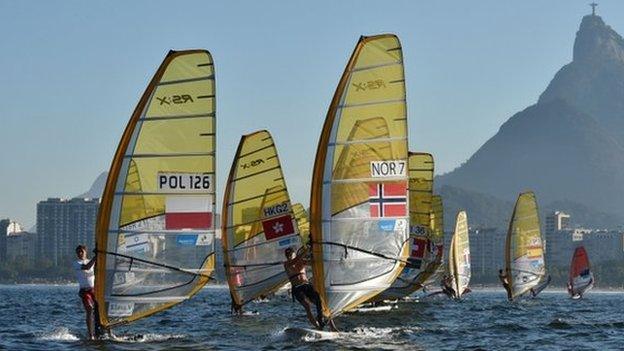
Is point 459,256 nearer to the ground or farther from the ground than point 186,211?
nearer to the ground

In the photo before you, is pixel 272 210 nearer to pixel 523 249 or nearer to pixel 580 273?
pixel 523 249

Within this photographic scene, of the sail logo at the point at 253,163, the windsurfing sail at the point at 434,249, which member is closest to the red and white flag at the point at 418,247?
the windsurfing sail at the point at 434,249

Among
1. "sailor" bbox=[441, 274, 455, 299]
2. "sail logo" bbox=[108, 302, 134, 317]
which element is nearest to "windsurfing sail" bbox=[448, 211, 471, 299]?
"sailor" bbox=[441, 274, 455, 299]

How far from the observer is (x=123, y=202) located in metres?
27.3

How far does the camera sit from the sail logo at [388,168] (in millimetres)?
29672

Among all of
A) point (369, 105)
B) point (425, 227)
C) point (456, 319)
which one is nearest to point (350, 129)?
point (369, 105)

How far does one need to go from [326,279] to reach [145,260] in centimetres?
407

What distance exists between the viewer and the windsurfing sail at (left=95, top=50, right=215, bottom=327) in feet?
89.5

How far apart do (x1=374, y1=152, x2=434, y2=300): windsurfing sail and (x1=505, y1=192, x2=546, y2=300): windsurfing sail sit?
12503 millimetres

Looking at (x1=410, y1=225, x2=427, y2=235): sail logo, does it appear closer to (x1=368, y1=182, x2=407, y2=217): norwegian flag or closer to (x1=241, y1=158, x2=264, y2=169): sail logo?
(x1=241, y1=158, x2=264, y2=169): sail logo

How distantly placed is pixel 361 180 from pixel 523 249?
125 feet

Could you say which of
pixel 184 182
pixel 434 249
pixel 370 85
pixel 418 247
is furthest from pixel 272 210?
pixel 434 249

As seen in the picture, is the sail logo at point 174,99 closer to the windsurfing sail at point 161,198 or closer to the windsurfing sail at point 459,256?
the windsurfing sail at point 161,198

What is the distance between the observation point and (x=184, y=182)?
90.5 feet
